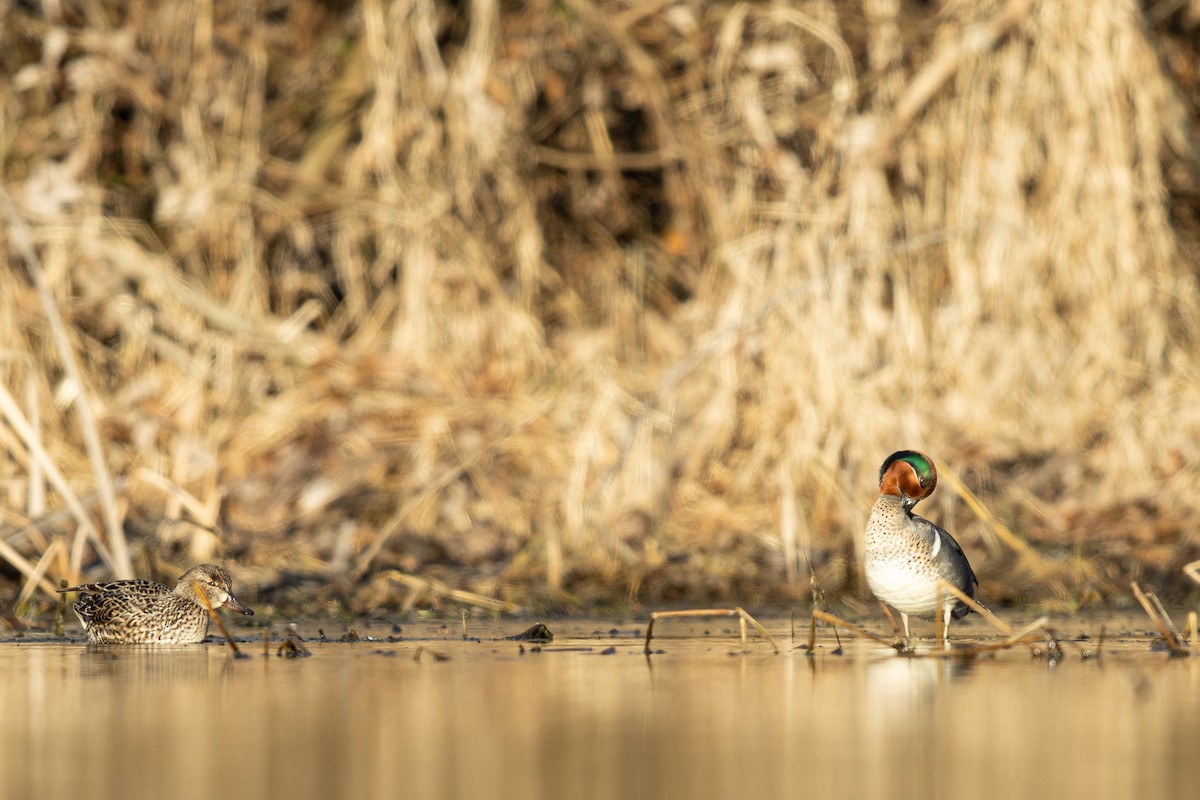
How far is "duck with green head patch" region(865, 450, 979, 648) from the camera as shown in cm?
657

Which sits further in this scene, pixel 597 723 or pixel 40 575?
pixel 40 575

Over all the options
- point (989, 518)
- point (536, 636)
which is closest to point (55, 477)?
point (536, 636)

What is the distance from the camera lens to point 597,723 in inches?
177

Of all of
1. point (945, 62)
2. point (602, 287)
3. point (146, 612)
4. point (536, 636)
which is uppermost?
point (945, 62)

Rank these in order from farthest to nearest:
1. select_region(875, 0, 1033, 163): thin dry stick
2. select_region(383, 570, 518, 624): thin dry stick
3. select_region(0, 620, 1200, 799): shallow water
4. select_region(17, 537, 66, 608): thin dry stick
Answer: select_region(875, 0, 1033, 163): thin dry stick
select_region(383, 570, 518, 624): thin dry stick
select_region(17, 537, 66, 608): thin dry stick
select_region(0, 620, 1200, 799): shallow water

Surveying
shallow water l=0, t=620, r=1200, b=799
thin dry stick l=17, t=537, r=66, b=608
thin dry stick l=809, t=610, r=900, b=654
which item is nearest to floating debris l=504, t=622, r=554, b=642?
shallow water l=0, t=620, r=1200, b=799

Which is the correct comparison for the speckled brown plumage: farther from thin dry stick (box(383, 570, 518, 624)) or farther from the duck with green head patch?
the duck with green head patch

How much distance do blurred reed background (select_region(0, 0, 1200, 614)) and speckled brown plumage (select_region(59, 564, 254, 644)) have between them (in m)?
1.39

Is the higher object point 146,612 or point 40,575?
point 40,575

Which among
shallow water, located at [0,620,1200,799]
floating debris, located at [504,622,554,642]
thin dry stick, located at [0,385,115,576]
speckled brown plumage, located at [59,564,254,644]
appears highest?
thin dry stick, located at [0,385,115,576]

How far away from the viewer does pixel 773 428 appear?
10.0 m

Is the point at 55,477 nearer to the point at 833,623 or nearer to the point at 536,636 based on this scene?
the point at 536,636

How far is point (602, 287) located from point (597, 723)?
331 inches

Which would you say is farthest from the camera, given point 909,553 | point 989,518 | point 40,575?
point 989,518
